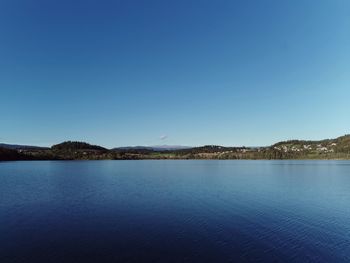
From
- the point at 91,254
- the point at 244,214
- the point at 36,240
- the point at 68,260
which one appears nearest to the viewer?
the point at 68,260

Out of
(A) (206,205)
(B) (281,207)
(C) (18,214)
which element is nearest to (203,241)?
(A) (206,205)

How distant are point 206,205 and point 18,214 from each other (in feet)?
87.8

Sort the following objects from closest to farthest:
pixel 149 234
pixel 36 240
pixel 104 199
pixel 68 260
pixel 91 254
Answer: pixel 68 260, pixel 91 254, pixel 36 240, pixel 149 234, pixel 104 199

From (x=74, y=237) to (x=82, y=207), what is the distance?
16.3 metres

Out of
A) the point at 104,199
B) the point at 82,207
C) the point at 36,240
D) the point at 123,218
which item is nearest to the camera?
the point at 36,240

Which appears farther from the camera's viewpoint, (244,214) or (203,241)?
(244,214)

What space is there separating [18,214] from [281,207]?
37831mm

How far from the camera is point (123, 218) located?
38.2 meters

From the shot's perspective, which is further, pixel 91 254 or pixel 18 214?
pixel 18 214

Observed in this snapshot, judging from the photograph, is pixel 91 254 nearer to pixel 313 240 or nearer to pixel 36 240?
pixel 36 240

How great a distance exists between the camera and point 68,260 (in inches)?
924

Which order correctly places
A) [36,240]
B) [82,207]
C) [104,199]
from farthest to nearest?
1. [104,199]
2. [82,207]
3. [36,240]

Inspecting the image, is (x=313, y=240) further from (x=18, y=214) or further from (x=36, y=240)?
(x=18, y=214)

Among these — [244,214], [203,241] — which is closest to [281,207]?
[244,214]
